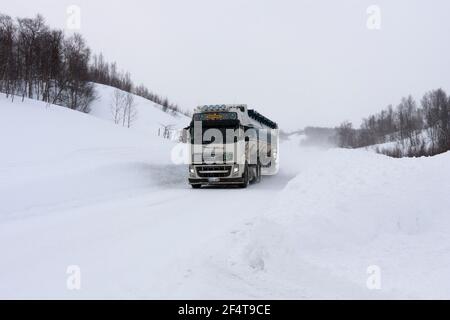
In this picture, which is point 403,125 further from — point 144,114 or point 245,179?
point 245,179

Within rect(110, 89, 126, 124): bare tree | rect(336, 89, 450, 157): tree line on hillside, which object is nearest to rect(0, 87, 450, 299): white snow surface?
rect(110, 89, 126, 124): bare tree

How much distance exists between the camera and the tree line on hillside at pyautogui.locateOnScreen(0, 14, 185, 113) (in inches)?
1467

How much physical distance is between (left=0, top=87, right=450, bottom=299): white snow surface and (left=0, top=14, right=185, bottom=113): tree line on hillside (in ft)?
72.7

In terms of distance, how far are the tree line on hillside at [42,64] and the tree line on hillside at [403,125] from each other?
75.0 metres

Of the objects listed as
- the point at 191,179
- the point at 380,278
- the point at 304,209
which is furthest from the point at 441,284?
the point at 191,179

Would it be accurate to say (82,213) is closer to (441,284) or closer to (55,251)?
(55,251)

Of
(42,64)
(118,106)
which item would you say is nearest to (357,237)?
(42,64)

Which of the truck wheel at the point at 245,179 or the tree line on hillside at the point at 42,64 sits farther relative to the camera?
the tree line on hillside at the point at 42,64

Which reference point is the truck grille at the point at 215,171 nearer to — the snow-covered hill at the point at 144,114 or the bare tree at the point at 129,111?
the snow-covered hill at the point at 144,114

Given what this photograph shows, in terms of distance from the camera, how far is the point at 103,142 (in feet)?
76.5

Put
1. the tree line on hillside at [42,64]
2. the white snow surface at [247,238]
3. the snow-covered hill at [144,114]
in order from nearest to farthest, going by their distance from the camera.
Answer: the white snow surface at [247,238], the tree line on hillside at [42,64], the snow-covered hill at [144,114]

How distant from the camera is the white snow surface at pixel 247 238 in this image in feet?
16.7

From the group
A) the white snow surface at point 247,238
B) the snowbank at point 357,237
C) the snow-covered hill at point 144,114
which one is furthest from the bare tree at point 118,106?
the snowbank at point 357,237
